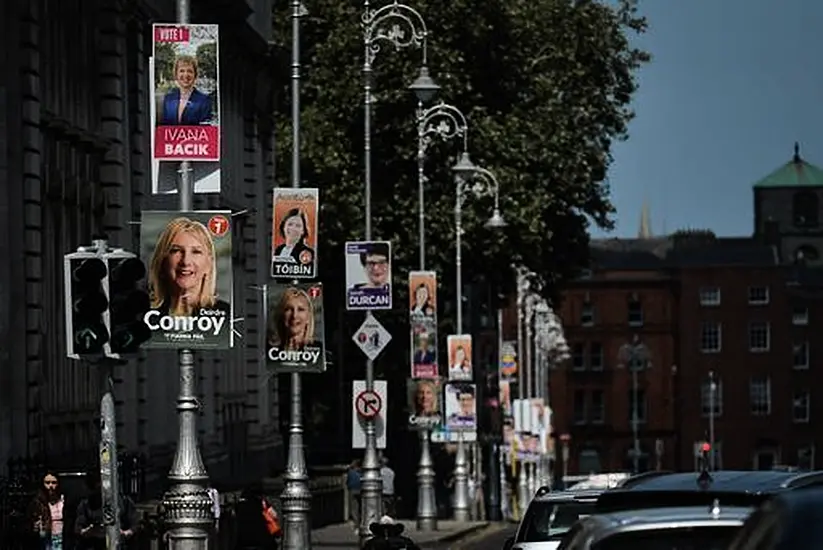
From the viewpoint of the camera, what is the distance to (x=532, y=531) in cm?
2552

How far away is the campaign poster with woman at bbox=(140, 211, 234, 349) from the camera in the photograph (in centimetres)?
2636

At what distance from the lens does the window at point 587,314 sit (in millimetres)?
187250

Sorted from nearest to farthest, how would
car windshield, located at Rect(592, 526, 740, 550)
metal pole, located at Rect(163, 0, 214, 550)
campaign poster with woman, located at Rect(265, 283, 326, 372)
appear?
car windshield, located at Rect(592, 526, 740, 550)
metal pole, located at Rect(163, 0, 214, 550)
campaign poster with woman, located at Rect(265, 283, 326, 372)

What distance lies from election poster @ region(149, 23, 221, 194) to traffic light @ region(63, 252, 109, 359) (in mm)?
3762

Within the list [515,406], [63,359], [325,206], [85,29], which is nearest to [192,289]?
[63,359]

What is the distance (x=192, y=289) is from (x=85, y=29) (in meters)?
18.5

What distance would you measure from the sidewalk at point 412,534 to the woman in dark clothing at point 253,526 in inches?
737

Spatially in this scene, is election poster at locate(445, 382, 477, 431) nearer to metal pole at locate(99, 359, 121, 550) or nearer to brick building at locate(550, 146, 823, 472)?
metal pole at locate(99, 359, 121, 550)

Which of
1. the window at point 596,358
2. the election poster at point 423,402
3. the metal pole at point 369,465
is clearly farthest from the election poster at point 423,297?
the window at point 596,358

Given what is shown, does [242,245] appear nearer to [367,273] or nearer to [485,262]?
[485,262]

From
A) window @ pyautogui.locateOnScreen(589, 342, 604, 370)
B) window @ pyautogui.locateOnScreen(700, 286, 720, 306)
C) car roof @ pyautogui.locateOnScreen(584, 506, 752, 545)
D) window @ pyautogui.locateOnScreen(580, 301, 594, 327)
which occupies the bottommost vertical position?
car roof @ pyautogui.locateOnScreen(584, 506, 752, 545)

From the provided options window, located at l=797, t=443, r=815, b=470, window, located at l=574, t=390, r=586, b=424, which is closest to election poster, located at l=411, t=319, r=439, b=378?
window, located at l=574, t=390, r=586, b=424

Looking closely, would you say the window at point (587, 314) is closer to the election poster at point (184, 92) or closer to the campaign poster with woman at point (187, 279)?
the election poster at point (184, 92)

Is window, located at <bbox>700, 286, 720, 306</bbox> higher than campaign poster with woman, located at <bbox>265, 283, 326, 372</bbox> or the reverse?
higher
